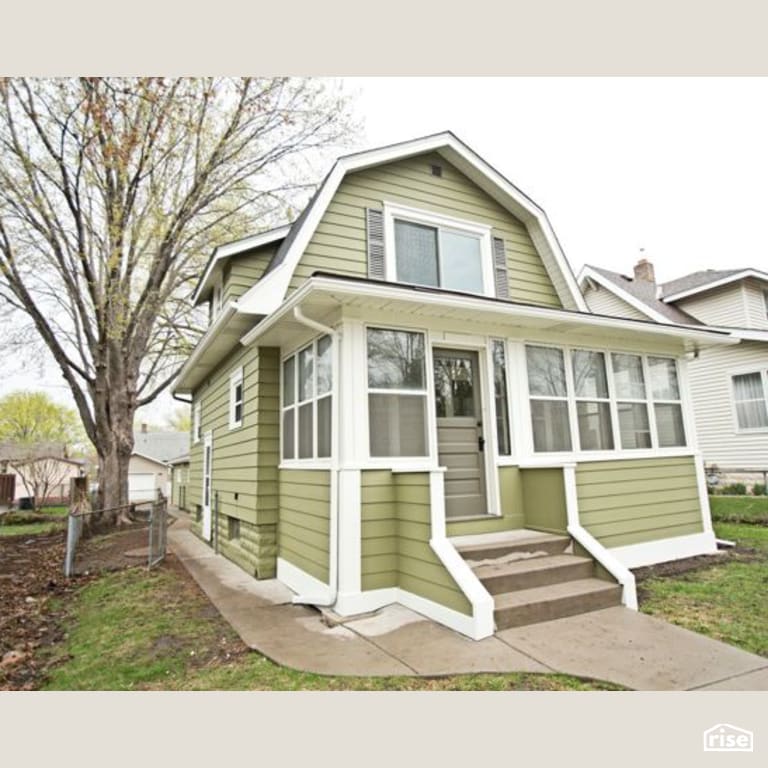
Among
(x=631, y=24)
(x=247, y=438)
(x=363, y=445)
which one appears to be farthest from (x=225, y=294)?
(x=631, y=24)

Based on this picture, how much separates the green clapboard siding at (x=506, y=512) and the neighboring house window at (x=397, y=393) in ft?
3.45

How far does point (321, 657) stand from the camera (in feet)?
11.9

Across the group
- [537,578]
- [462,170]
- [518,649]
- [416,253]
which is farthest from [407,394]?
[462,170]

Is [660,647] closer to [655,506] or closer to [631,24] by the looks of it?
[655,506]

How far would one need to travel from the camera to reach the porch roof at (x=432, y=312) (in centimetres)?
453

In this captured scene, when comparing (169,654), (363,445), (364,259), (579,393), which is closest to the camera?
(169,654)

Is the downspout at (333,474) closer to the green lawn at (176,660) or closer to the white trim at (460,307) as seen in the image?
the white trim at (460,307)

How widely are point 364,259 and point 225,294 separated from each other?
8.37 ft

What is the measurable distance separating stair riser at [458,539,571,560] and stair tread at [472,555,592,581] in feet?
0.27

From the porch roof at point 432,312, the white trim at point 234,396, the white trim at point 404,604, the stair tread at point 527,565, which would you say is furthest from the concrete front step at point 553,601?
the white trim at point 234,396

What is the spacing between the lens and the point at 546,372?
20.3ft

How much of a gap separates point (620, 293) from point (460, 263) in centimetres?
1014

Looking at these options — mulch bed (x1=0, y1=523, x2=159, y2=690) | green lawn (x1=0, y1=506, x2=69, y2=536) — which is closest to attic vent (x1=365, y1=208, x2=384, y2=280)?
mulch bed (x1=0, y1=523, x2=159, y2=690)

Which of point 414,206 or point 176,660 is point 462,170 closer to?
point 414,206
